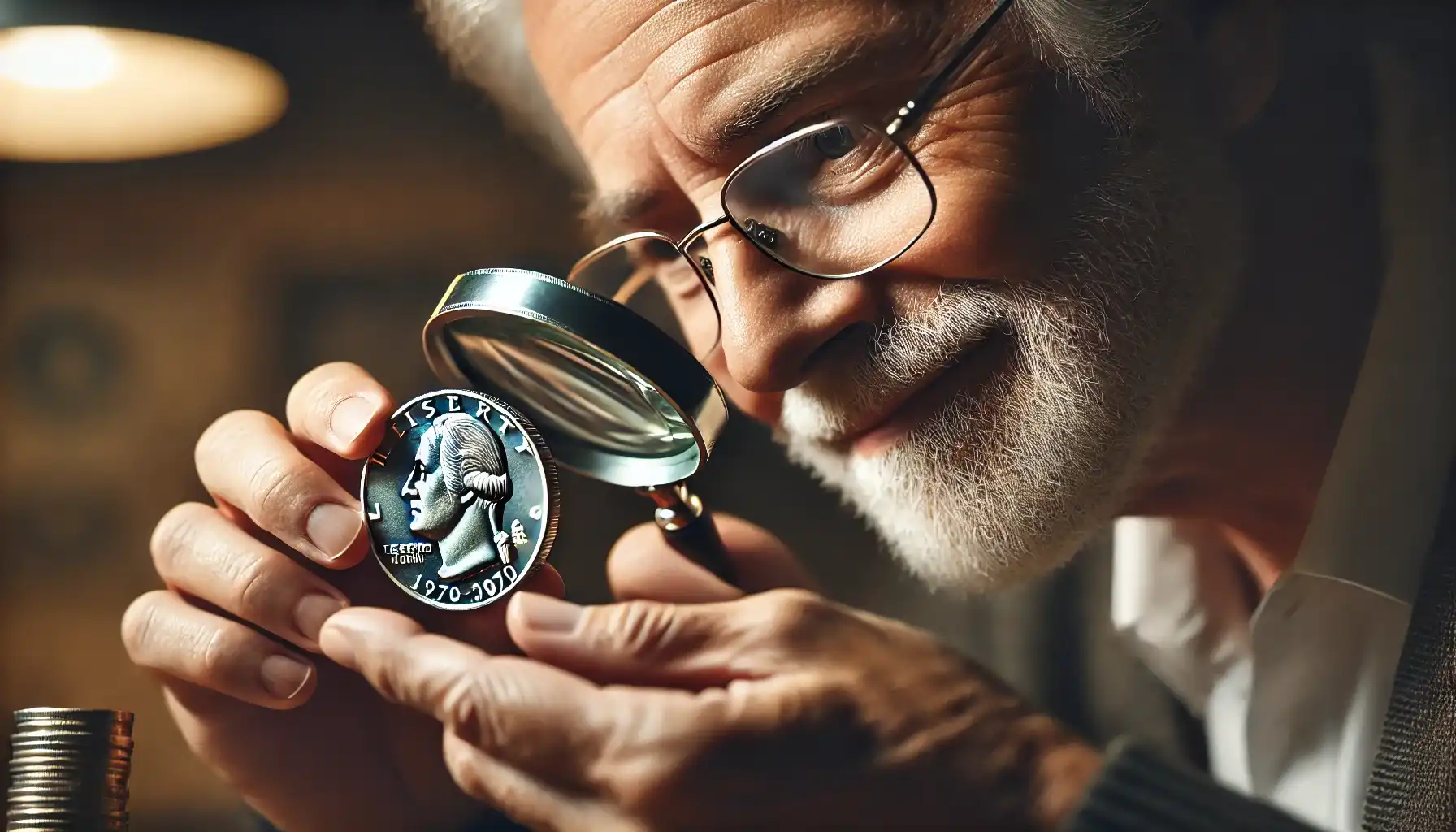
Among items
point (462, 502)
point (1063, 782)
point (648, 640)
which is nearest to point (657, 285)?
point (462, 502)

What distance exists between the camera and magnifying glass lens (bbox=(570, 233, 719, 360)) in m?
0.93

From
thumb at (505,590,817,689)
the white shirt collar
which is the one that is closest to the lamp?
thumb at (505,590,817,689)

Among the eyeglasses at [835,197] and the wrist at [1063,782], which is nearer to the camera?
the wrist at [1063,782]

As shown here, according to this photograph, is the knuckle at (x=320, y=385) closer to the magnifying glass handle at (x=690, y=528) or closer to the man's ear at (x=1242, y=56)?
the magnifying glass handle at (x=690, y=528)

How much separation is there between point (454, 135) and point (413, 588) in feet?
1.60

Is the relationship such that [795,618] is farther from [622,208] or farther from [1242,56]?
[1242,56]

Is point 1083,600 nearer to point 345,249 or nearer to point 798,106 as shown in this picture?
point 798,106

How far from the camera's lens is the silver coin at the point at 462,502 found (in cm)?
72

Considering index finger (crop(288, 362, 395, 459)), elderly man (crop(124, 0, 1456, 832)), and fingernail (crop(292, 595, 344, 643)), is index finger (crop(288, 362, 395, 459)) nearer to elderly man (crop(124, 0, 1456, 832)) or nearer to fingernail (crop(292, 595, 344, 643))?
elderly man (crop(124, 0, 1456, 832))

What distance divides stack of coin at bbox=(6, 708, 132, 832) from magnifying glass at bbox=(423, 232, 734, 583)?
14.3 inches

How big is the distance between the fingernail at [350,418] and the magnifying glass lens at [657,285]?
240mm

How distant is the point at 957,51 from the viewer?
0.78 meters

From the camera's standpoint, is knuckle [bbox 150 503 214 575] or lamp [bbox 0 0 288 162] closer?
knuckle [bbox 150 503 214 575]

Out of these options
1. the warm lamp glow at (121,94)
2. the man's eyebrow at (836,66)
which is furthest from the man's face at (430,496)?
the warm lamp glow at (121,94)
